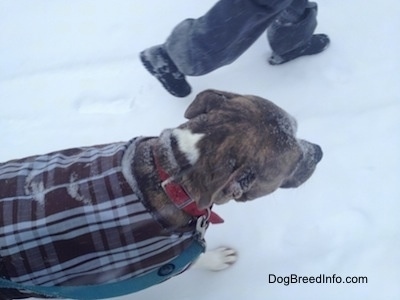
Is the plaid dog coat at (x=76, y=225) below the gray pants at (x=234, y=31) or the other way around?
below

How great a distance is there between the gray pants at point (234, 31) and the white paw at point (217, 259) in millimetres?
920

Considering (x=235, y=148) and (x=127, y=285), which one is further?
(x=127, y=285)

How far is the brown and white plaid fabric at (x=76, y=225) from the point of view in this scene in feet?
5.73

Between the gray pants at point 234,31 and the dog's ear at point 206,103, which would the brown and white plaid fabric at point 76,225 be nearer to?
the dog's ear at point 206,103

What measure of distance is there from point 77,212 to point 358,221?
137cm

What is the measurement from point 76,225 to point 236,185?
58 centimetres

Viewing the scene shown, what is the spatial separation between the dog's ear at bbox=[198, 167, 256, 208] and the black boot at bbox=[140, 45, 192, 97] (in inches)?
42.6

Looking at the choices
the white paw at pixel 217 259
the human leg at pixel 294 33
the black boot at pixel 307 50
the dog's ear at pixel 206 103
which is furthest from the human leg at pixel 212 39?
the white paw at pixel 217 259

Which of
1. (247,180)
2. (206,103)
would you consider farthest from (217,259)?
(206,103)

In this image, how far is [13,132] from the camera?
2.98 m

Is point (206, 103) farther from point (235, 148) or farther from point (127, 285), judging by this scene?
point (127, 285)

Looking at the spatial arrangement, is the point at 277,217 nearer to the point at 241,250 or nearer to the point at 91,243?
the point at 241,250

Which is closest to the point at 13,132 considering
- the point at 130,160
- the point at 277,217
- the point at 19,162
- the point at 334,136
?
the point at 19,162

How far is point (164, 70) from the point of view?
2.76 metres
